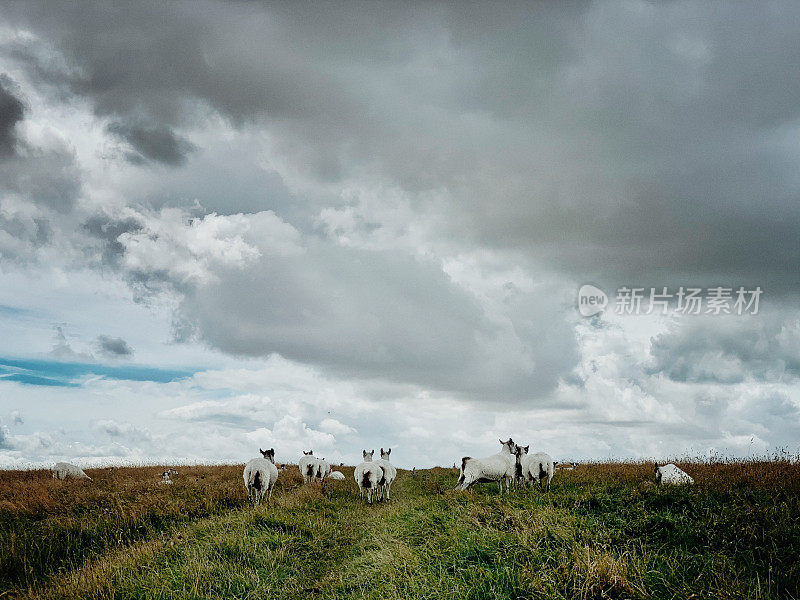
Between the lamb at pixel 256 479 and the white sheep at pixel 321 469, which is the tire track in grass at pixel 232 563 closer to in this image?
the lamb at pixel 256 479

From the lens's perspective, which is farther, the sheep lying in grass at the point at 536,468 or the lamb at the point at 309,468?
the lamb at the point at 309,468

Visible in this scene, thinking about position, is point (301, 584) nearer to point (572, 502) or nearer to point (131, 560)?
point (131, 560)

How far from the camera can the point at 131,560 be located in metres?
8.34

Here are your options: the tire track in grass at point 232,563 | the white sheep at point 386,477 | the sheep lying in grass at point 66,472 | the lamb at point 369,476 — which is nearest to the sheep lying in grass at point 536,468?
the white sheep at point 386,477

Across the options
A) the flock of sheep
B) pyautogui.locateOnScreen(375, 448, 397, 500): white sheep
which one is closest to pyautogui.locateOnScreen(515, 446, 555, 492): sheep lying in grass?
the flock of sheep

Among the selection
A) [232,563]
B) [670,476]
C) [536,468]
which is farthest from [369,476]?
[670,476]

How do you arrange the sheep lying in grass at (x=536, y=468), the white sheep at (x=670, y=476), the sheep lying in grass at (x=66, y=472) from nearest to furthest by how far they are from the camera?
1. the white sheep at (x=670, y=476)
2. the sheep lying in grass at (x=536, y=468)
3. the sheep lying in grass at (x=66, y=472)

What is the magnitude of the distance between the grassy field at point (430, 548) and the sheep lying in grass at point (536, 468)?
366 centimetres

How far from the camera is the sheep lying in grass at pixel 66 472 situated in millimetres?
23453

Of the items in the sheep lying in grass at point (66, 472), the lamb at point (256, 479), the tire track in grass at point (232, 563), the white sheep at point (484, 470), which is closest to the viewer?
the tire track in grass at point (232, 563)

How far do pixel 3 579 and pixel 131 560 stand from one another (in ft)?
10.5

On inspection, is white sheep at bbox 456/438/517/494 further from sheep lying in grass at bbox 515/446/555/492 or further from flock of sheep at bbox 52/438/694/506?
sheep lying in grass at bbox 515/446/555/492

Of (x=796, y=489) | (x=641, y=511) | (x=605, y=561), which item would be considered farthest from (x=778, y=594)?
(x=796, y=489)

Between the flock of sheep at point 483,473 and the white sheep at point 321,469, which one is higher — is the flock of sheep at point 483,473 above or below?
above
